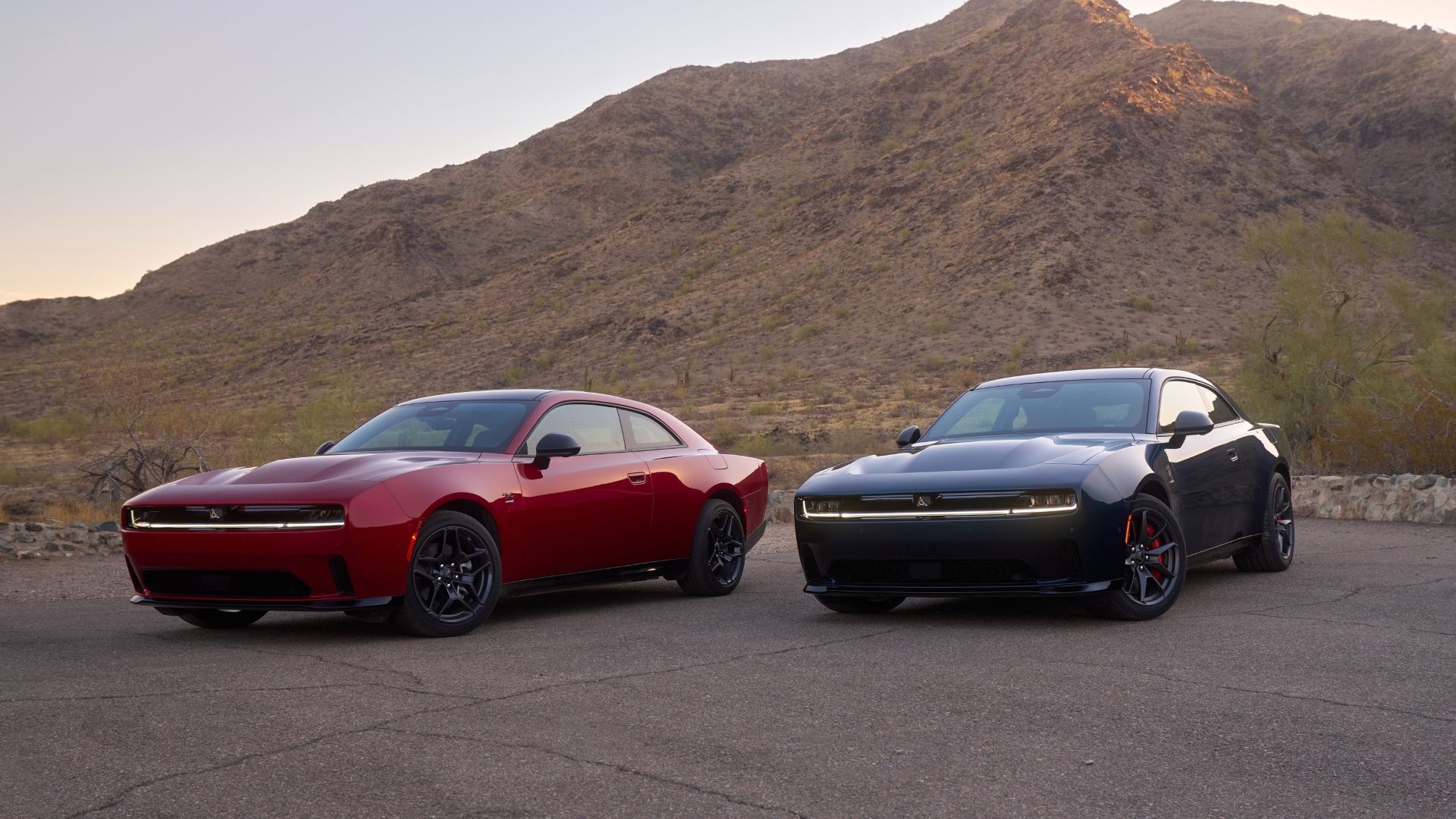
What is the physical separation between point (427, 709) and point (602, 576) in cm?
339

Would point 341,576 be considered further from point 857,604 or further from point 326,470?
point 857,604

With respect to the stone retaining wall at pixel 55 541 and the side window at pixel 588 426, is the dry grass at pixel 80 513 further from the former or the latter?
the side window at pixel 588 426

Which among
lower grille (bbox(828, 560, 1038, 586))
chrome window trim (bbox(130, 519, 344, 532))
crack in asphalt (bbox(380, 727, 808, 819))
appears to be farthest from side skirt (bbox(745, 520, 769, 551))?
crack in asphalt (bbox(380, 727, 808, 819))

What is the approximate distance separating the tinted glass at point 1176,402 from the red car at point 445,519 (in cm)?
306

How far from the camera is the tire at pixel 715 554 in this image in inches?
384

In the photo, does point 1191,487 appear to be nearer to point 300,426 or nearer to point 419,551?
point 419,551

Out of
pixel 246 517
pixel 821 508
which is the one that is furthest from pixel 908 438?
pixel 246 517

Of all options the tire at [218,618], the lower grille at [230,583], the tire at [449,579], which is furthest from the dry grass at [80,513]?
the tire at [449,579]

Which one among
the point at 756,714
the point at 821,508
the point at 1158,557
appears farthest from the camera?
the point at 821,508

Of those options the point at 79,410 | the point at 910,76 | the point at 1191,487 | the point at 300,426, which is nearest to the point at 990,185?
the point at 910,76

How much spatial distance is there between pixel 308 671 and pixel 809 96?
279 ft

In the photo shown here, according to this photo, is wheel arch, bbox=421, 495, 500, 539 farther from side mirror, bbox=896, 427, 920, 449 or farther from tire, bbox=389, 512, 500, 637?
side mirror, bbox=896, 427, 920, 449

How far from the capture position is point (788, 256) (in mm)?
59094

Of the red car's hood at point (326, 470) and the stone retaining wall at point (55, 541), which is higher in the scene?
the red car's hood at point (326, 470)
